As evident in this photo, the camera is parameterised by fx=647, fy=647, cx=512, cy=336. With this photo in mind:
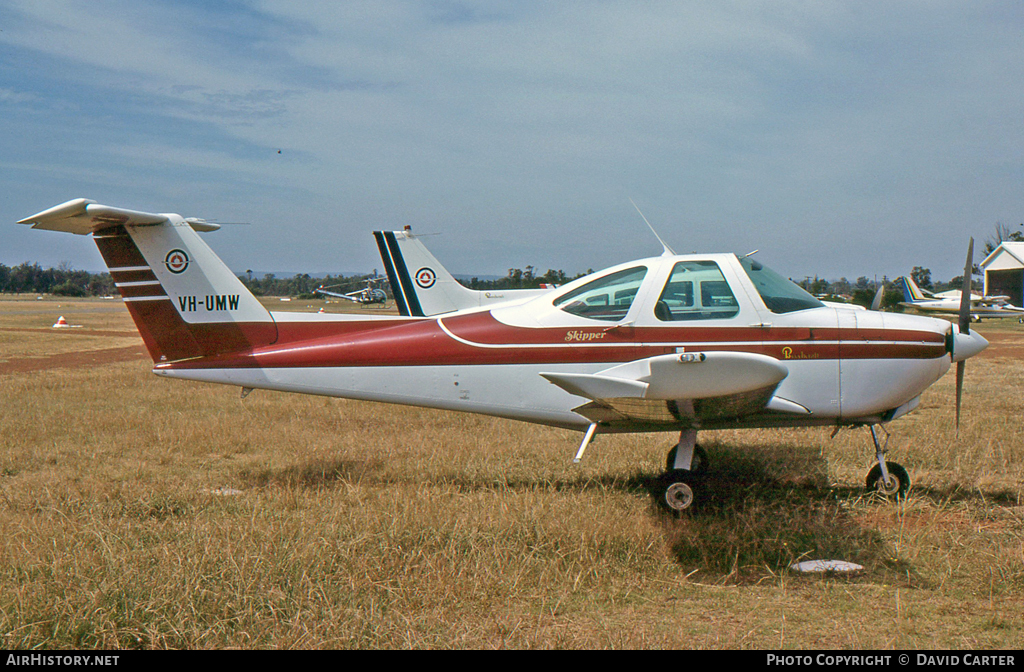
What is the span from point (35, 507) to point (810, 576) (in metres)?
6.36

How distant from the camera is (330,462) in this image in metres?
7.52

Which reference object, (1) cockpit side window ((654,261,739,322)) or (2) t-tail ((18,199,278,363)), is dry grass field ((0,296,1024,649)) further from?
(1) cockpit side window ((654,261,739,322))

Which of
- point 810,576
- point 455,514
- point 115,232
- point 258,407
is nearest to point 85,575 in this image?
point 455,514

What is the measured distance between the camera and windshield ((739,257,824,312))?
5688mm

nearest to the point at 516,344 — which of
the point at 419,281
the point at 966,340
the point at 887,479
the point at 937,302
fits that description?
the point at 887,479

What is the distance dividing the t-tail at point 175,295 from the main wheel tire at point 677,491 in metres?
4.12

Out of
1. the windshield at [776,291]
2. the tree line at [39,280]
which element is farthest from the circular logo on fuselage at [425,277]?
the tree line at [39,280]

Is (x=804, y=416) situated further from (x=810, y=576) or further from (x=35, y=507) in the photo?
(x=35, y=507)

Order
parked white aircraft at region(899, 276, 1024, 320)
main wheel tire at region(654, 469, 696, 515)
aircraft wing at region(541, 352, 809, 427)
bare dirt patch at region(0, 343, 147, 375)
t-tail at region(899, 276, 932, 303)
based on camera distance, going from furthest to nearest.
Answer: t-tail at region(899, 276, 932, 303)
parked white aircraft at region(899, 276, 1024, 320)
bare dirt patch at region(0, 343, 147, 375)
main wheel tire at region(654, 469, 696, 515)
aircraft wing at region(541, 352, 809, 427)

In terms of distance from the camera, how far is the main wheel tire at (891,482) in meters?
5.95

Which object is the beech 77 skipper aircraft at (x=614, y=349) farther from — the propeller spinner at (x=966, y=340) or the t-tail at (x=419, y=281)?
the t-tail at (x=419, y=281)

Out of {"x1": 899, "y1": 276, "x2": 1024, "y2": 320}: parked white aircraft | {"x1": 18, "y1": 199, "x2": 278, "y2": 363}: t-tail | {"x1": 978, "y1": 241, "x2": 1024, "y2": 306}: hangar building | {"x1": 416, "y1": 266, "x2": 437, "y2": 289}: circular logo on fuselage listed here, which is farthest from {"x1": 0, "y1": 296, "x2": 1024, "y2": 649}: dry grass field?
{"x1": 978, "y1": 241, "x2": 1024, "y2": 306}: hangar building

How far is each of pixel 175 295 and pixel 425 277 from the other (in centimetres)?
909

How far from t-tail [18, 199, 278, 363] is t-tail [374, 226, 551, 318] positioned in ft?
28.4
